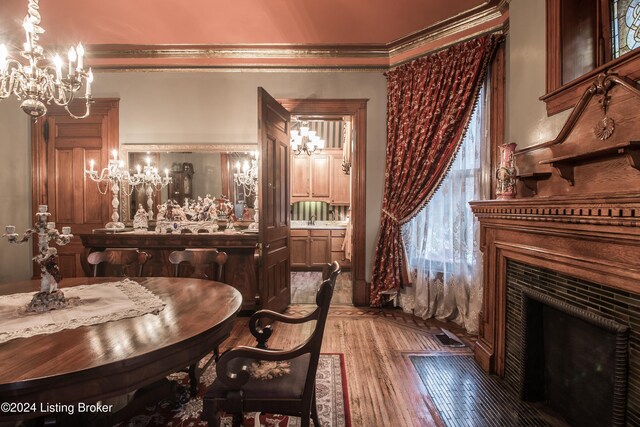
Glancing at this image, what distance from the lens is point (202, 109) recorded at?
4152mm

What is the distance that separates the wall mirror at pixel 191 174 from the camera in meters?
4.13

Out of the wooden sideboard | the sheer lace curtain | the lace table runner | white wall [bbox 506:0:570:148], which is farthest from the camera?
the wooden sideboard

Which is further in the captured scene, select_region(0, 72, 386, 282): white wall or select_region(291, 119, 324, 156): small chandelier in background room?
select_region(291, 119, 324, 156): small chandelier in background room

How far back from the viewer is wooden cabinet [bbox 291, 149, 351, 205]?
6969mm

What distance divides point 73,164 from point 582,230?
208 inches

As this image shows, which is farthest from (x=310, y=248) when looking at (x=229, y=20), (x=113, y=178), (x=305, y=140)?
(x=229, y=20)

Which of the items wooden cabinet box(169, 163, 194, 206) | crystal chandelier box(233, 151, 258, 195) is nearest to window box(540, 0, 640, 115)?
crystal chandelier box(233, 151, 258, 195)

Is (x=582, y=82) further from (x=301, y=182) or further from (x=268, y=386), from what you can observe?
(x=301, y=182)

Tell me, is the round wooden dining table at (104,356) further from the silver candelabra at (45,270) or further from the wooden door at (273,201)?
the wooden door at (273,201)

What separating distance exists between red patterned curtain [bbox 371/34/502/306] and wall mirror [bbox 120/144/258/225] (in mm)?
1779

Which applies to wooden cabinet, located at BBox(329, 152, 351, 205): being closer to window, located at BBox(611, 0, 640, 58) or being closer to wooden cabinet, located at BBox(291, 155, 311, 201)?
wooden cabinet, located at BBox(291, 155, 311, 201)

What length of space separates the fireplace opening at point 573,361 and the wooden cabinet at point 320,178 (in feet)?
16.7

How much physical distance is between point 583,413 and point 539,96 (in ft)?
6.77

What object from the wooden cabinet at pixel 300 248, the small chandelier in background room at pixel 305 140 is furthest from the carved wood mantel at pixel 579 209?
the wooden cabinet at pixel 300 248
